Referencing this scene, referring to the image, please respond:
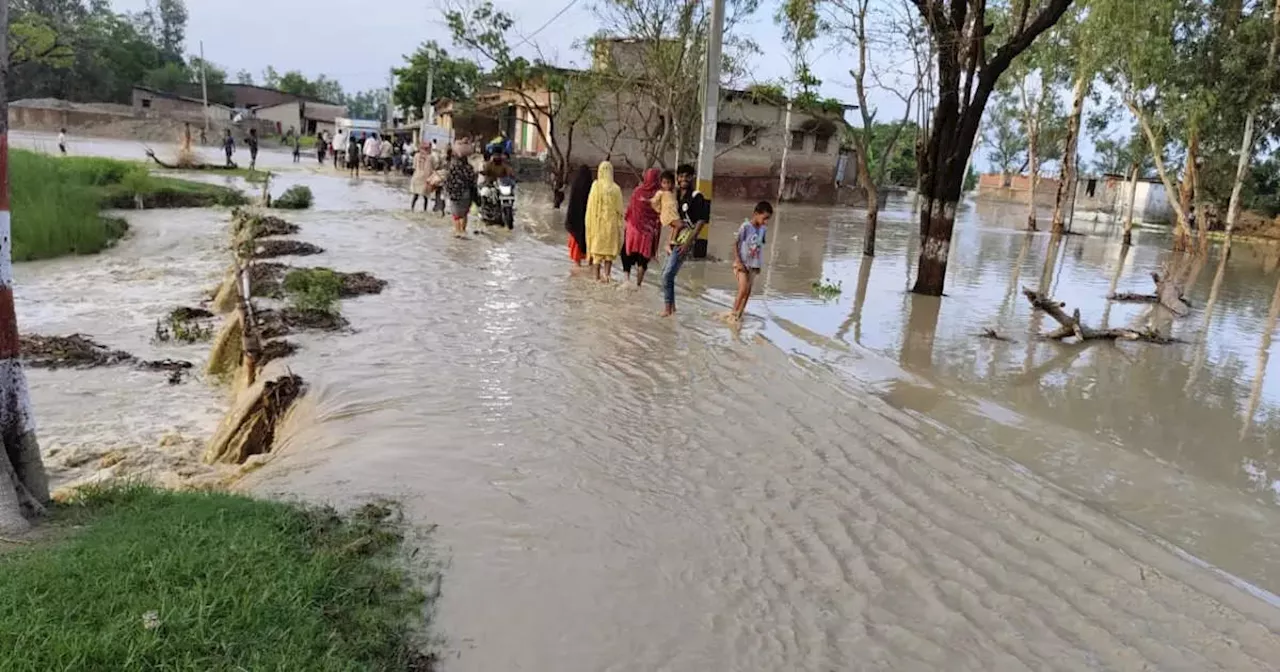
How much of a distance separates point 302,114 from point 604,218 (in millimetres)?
69055

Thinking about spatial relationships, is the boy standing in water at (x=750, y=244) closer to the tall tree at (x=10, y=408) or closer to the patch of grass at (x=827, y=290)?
the patch of grass at (x=827, y=290)

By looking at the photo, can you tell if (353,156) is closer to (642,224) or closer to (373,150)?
(373,150)

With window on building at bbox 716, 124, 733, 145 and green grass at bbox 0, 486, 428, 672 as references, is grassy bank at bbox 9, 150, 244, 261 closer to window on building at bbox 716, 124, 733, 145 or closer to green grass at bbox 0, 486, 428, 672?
green grass at bbox 0, 486, 428, 672

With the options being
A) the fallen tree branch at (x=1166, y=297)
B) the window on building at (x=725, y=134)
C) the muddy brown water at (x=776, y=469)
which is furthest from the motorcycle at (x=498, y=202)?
the window on building at (x=725, y=134)

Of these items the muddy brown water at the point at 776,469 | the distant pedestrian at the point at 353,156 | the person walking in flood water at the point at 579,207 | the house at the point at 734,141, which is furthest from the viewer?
Result: the distant pedestrian at the point at 353,156

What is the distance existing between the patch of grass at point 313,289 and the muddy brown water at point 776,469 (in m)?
0.33

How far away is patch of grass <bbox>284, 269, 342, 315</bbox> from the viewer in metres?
8.88

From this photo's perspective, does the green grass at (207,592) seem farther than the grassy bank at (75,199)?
No

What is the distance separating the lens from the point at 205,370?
8.54 meters

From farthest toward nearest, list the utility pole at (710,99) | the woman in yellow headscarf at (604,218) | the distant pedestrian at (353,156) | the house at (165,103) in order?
the house at (165,103), the distant pedestrian at (353,156), the utility pole at (710,99), the woman in yellow headscarf at (604,218)

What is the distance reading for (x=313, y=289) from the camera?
372 inches

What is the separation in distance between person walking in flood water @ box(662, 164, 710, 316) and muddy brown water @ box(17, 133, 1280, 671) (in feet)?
1.25

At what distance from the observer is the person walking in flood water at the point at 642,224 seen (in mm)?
10820

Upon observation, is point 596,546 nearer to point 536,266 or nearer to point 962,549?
point 962,549
